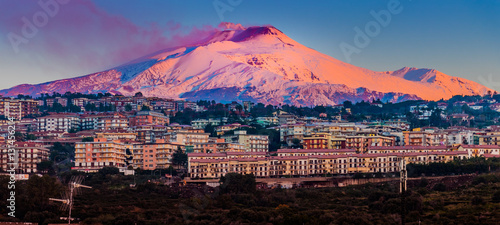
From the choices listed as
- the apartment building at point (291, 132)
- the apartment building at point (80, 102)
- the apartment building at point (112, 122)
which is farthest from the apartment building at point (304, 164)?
the apartment building at point (80, 102)

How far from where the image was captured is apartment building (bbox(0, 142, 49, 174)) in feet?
207

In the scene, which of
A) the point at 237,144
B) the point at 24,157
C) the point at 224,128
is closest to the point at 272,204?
the point at 24,157

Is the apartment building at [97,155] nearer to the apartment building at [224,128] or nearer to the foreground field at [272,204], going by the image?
the foreground field at [272,204]

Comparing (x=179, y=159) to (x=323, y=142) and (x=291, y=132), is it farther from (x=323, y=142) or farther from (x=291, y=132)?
(x=291, y=132)

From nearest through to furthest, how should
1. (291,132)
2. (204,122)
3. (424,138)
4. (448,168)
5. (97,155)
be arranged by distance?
(448,168)
(97,155)
(424,138)
(291,132)
(204,122)

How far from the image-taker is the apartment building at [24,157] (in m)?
63.2

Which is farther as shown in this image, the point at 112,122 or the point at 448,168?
the point at 112,122

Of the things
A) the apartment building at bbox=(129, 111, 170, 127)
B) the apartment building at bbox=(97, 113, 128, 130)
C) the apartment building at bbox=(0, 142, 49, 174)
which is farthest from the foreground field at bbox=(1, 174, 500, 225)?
the apartment building at bbox=(129, 111, 170, 127)

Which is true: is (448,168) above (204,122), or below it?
below

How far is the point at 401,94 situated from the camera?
19725 centimetres

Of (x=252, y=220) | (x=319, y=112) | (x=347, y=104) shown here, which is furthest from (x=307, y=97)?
(x=252, y=220)

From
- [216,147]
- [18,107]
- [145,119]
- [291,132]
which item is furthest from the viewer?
[18,107]

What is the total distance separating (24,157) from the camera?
214 feet

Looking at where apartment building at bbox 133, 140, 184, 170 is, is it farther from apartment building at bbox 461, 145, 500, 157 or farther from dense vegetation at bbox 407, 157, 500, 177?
apartment building at bbox 461, 145, 500, 157
